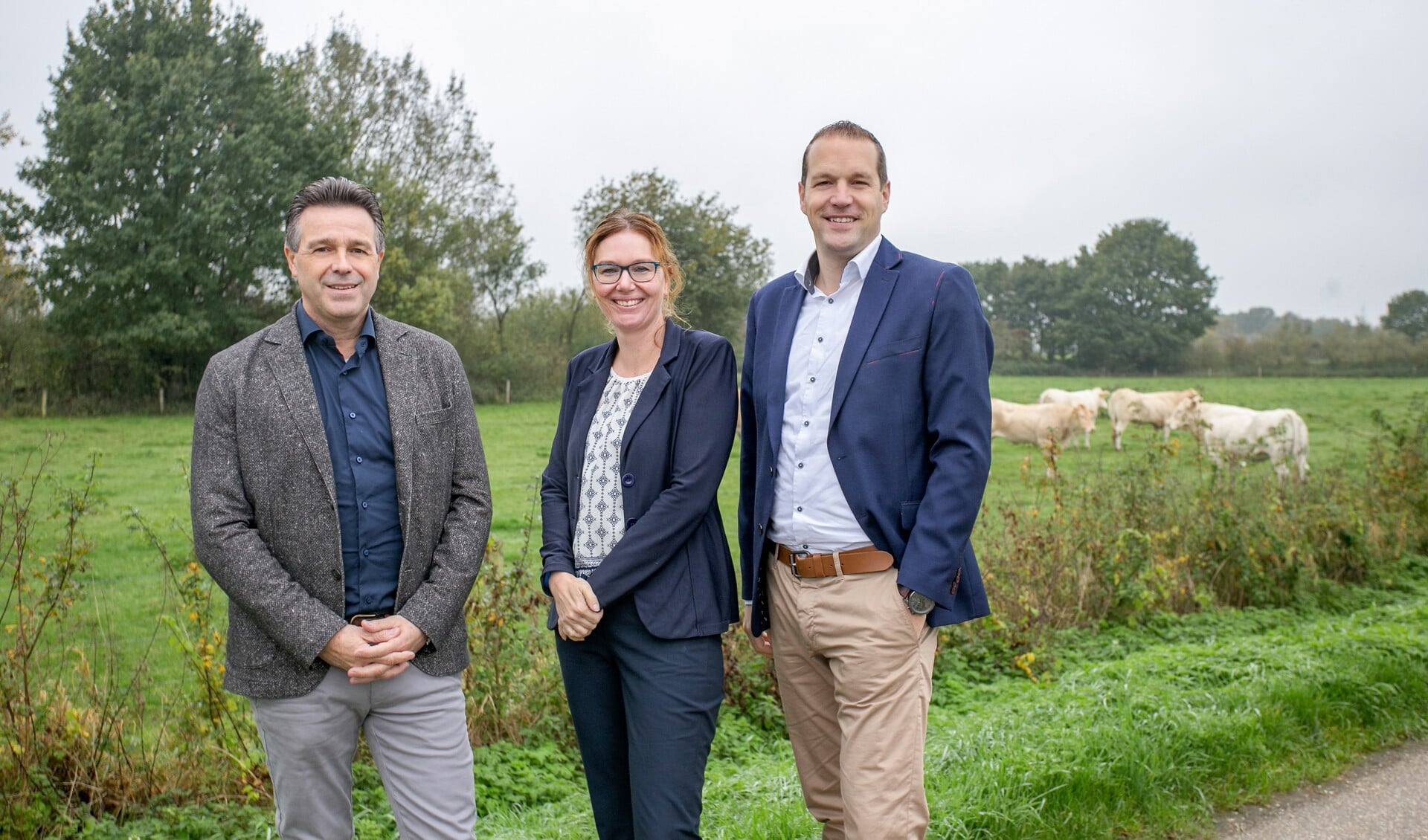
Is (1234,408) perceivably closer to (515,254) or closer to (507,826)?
(507,826)

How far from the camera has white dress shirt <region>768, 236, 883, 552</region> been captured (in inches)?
111

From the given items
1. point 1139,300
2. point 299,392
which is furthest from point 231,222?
point 1139,300

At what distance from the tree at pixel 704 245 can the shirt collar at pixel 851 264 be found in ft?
100

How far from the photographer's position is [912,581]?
8.69ft

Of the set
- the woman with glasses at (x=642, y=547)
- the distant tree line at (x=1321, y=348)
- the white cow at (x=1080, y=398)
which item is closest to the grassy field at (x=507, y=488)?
the white cow at (x=1080, y=398)

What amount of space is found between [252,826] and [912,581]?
2860mm

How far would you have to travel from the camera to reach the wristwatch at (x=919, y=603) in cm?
269

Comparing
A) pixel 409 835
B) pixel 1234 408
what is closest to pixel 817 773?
pixel 409 835

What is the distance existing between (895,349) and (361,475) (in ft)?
4.86

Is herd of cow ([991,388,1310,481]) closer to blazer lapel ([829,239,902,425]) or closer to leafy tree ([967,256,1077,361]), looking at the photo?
blazer lapel ([829,239,902,425])

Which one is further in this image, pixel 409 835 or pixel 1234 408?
pixel 1234 408

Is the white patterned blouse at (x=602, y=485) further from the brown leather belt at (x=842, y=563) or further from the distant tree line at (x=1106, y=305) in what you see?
the distant tree line at (x=1106, y=305)

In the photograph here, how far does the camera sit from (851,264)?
2951 millimetres

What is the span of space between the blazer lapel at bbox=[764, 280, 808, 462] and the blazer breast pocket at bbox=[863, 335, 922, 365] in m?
0.26
